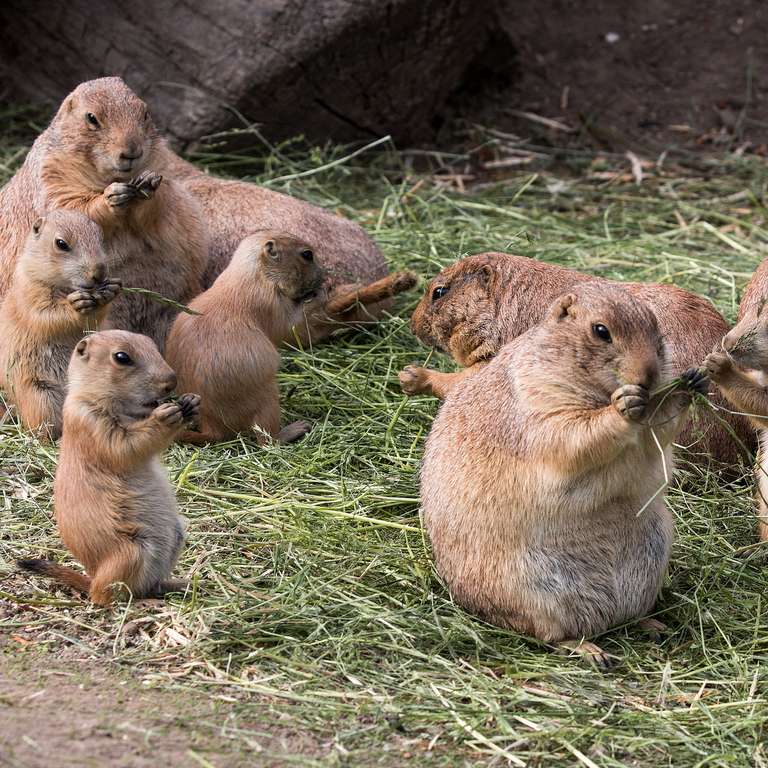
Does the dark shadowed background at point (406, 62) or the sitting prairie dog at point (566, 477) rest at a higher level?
the dark shadowed background at point (406, 62)

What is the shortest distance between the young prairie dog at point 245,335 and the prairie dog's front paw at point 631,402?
274 centimetres

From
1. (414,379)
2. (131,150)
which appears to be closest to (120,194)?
(131,150)

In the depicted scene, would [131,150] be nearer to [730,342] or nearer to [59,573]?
[59,573]

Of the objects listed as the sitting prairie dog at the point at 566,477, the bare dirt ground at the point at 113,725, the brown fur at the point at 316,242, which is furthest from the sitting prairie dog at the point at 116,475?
the brown fur at the point at 316,242

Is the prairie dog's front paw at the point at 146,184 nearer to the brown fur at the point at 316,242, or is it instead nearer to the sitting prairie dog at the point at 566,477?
the brown fur at the point at 316,242

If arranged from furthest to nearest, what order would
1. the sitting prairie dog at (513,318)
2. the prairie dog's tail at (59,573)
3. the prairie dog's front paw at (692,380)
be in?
the sitting prairie dog at (513,318)
the prairie dog's tail at (59,573)
the prairie dog's front paw at (692,380)

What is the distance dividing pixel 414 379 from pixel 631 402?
8.53 feet

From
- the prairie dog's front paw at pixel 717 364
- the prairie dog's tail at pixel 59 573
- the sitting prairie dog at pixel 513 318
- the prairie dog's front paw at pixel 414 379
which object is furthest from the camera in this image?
the prairie dog's front paw at pixel 414 379

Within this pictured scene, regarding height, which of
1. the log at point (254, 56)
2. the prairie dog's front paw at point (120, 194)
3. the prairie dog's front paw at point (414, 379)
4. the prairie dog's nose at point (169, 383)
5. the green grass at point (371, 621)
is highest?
the log at point (254, 56)

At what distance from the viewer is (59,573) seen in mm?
5543

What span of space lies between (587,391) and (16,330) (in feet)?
12.3

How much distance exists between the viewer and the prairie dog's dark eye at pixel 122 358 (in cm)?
566

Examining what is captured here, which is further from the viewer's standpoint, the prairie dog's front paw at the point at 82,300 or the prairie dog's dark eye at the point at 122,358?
the prairie dog's front paw at the point at 82,300

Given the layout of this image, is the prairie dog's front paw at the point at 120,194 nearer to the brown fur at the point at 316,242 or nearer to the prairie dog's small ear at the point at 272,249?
the prairie dog's small ear at the point at 272,249
